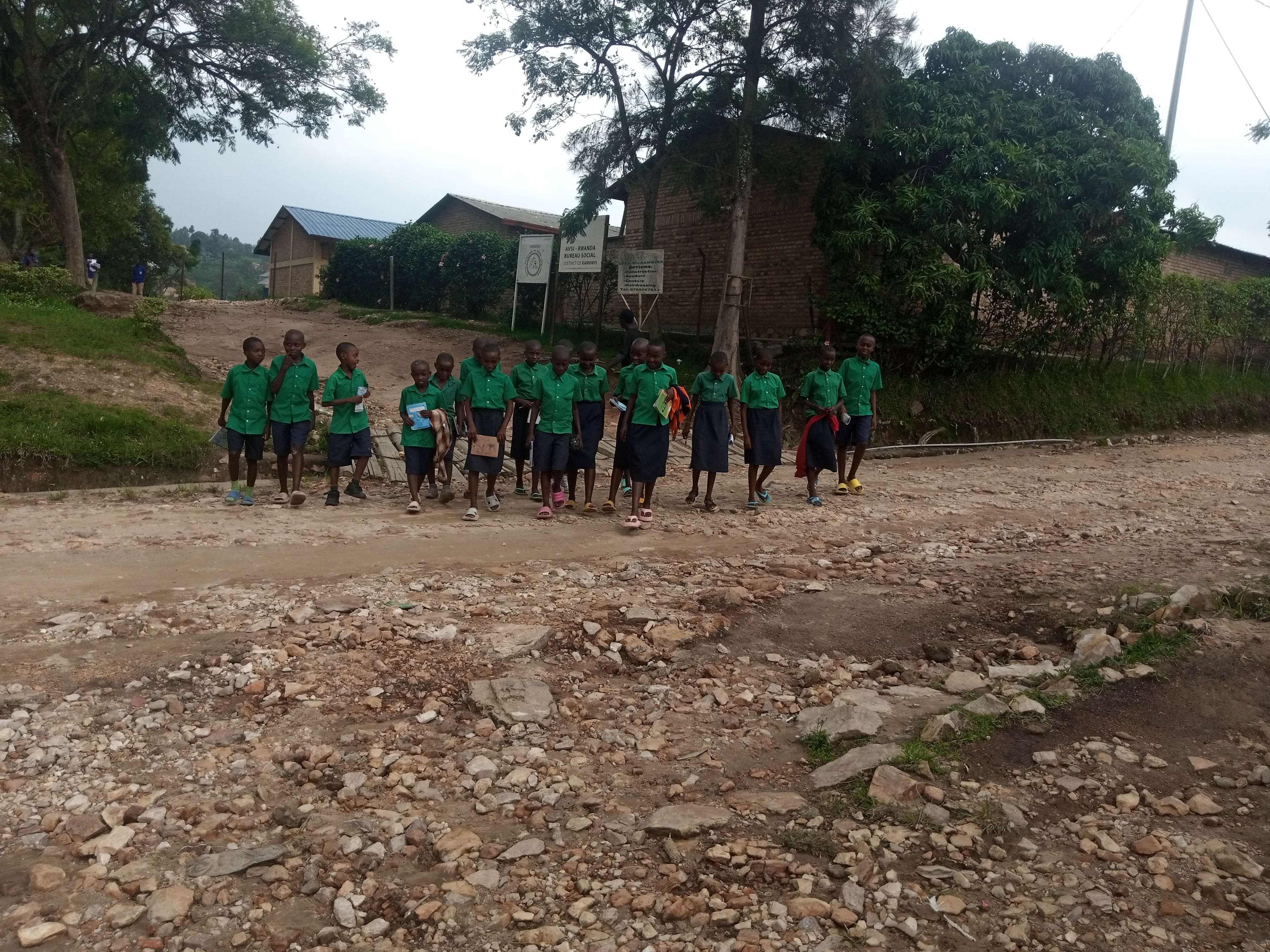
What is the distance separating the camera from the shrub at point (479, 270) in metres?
23.2

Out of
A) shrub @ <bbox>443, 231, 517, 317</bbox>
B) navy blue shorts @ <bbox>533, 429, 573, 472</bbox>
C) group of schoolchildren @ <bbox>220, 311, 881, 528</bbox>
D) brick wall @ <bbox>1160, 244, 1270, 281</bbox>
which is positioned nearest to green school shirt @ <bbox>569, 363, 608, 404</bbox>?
group of schoolchildren @ <bbox>220, 311, 881, 528</bbox>

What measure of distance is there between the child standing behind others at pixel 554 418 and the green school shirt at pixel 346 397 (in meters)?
1.60

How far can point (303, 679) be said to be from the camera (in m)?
4.36

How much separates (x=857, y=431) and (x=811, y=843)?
7.04m

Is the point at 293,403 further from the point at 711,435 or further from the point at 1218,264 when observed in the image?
the point at 1218,264

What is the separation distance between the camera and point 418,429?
8.15m

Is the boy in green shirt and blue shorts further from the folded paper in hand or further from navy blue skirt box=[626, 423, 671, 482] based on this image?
navy blue skirt box=[626, 423, 671, 482]

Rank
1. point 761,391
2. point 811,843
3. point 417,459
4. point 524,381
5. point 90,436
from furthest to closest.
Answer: point 90,436
point 761,391
point 524,381
point 417,459
point 811,843

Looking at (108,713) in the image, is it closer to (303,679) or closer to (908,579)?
(303,679)

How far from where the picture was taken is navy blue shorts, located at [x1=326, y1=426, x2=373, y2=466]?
8406 millimetres

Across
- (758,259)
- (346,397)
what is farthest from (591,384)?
(758,259)

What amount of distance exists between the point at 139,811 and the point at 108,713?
85 centimetres

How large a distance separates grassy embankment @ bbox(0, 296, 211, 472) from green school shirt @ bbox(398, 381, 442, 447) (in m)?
2.79

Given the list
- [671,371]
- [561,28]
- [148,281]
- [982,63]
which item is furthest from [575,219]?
[148,281]
